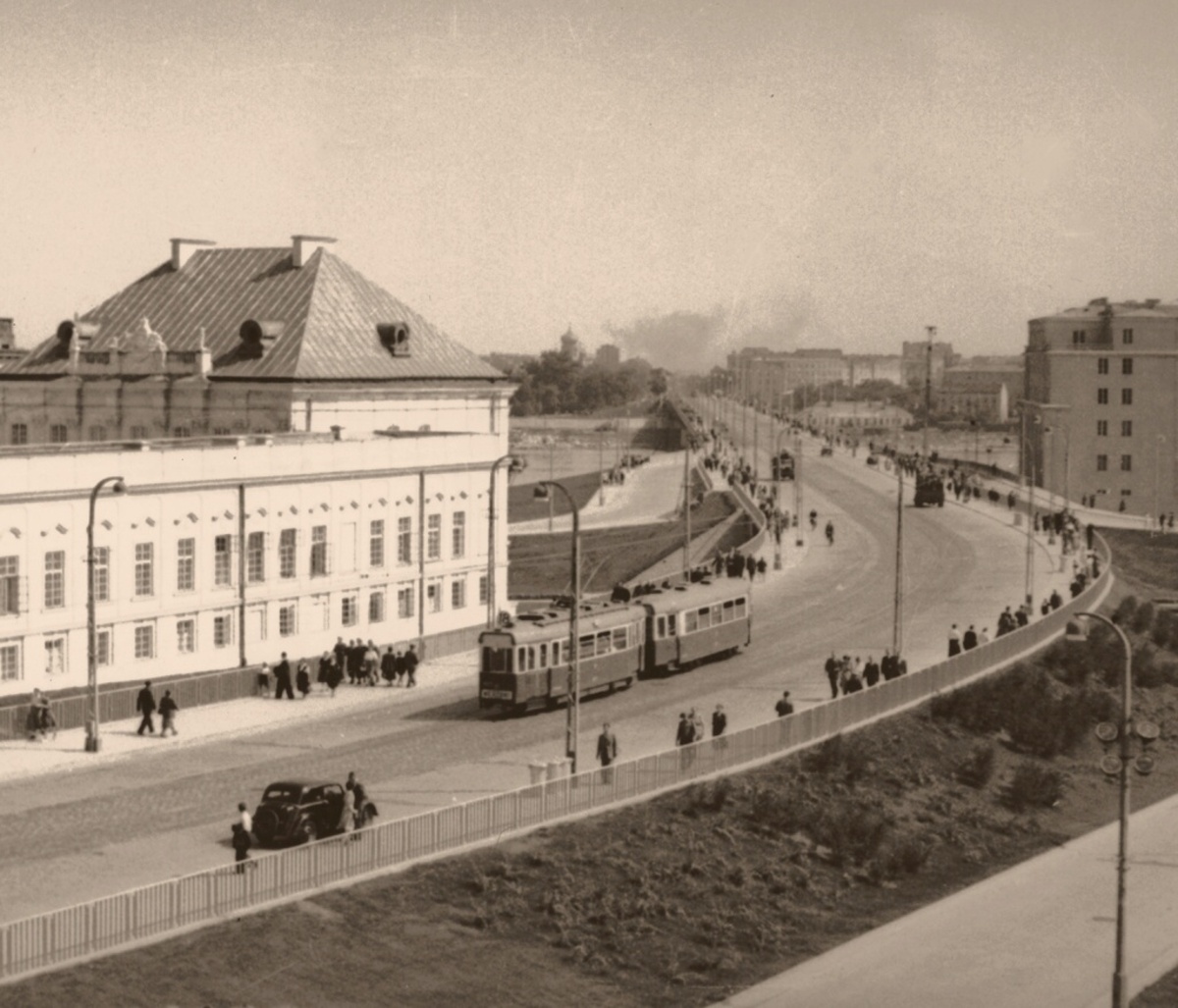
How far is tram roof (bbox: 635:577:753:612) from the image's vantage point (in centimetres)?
5969

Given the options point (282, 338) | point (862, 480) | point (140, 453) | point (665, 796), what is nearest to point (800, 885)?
point (665, 796)

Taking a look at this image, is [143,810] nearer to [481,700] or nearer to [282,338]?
[481,700]

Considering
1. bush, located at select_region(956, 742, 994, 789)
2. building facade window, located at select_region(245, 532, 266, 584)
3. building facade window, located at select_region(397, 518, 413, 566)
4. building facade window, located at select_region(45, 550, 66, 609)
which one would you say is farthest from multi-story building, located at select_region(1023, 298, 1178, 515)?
building facade window, located at select_region(45, 550, 66, 609)

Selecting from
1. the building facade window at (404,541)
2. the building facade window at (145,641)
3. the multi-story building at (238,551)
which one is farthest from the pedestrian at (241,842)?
the building facade window at (404,541)

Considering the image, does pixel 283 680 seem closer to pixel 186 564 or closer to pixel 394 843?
pixel 186 564

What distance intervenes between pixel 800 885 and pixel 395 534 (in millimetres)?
22661

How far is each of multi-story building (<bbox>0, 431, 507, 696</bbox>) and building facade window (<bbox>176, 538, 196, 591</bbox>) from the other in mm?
41

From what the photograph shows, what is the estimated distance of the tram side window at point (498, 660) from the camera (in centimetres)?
5166

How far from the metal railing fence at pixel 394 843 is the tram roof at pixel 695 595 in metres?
7.00

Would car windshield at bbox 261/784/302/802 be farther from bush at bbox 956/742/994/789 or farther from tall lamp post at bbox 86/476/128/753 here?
bush at bbox 956/742/994/789

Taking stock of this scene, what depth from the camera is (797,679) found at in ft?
198

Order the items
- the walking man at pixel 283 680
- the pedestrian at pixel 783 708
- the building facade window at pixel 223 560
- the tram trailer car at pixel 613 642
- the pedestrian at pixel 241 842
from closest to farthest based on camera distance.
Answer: the pedestrian at pixel 241 842, the pedestrian at pixel 783 708, the tram trailer car at pixel 613 642, the walking man at pixel 283 680, the building facade window at pixel 223 560

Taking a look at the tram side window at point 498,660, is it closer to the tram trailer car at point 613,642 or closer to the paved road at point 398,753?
the tram trailer car at point 613,642

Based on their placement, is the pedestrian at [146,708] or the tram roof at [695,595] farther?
the tram roof at [695,595]
